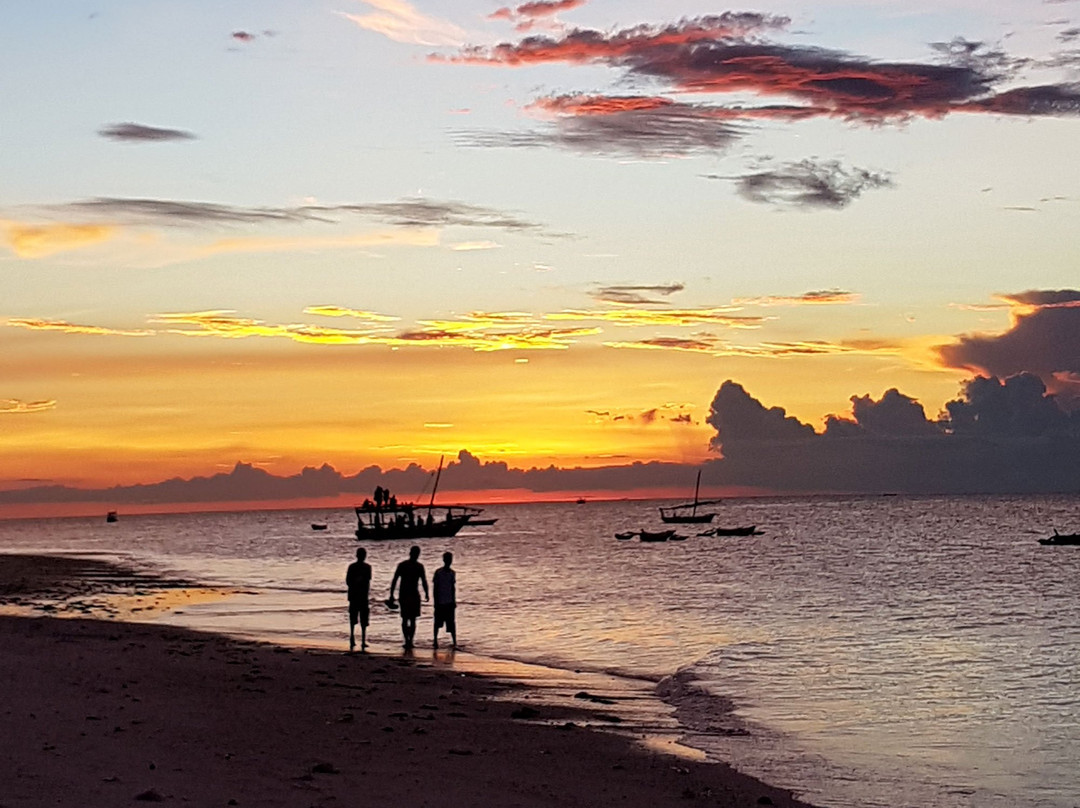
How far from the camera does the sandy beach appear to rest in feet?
33.6

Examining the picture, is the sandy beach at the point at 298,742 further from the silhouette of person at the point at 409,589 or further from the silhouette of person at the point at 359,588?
the silhouette of person at the point at 359,588

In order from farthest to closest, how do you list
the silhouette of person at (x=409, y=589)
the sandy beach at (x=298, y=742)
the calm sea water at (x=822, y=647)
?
1. the silhouette of person at (x=409, y=589)
2. the calm sea water at (x=822, y=647)
3. the sandy beach at (x=298, y=742)

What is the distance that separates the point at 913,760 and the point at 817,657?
11921 mm

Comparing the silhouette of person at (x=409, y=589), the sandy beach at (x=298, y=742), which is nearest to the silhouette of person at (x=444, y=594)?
the silhouette of person at (x=409, y=589)

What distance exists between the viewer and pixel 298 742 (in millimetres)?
12680

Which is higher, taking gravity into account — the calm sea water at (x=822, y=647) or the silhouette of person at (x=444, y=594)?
the silhouette of person at (x=444, y=594)

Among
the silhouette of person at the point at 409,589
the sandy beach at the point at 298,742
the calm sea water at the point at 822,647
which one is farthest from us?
the silhouette of person at the point at 409,589

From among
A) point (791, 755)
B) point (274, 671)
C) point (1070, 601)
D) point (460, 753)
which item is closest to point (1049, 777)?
point (791, 755)

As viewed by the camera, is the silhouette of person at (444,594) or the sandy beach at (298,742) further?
the silhouette of person at (444,594)

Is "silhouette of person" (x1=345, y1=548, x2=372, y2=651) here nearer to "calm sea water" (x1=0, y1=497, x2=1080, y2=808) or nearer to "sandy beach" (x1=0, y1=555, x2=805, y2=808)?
"calm sea water" (x1=0, y1=497, x2=1080, y2=808)

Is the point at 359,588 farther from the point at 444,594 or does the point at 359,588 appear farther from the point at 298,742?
the point at 298,742

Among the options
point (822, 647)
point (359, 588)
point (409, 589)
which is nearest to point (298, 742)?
point (409, 589)

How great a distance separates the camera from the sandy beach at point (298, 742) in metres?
10.2

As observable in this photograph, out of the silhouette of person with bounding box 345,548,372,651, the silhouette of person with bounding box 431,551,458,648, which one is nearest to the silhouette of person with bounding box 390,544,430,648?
the silhouette of person with bounding box 431,551,458,648
